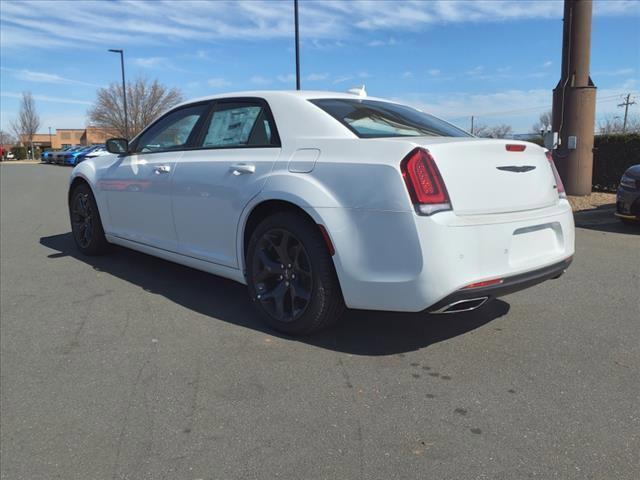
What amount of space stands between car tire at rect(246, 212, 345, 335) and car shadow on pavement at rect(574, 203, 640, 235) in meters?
6.15

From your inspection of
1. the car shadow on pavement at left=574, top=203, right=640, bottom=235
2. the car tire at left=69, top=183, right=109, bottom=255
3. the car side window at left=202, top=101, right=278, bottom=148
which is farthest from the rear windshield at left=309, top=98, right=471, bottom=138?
the car shadow on pavement at left=574, top=203, right=640, bottom=235

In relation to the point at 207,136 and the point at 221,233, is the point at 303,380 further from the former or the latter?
the point at 207,136

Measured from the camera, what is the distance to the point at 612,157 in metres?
12.7

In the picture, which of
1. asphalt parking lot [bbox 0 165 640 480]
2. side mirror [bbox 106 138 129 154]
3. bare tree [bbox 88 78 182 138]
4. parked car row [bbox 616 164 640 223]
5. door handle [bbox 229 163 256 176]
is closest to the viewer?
asphalt parking lot [bbox 0 165 640 480]

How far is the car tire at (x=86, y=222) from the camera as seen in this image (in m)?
5.85

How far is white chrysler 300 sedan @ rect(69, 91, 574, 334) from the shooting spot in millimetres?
3061

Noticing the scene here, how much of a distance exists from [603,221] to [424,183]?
286 inches

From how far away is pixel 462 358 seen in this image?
339 centimetres

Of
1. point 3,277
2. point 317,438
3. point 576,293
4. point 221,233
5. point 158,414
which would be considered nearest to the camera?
point 317,438

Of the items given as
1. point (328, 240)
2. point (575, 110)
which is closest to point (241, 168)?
point (328, 240)

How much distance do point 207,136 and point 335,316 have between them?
6.23 ft

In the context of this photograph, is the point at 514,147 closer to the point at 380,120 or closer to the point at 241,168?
the point at 380,120

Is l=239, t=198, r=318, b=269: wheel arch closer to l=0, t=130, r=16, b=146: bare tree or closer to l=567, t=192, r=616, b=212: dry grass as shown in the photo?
l=567, t=192, r=616, b=212: dry grass

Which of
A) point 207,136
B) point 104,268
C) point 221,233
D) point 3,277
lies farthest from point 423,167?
point 3,277
